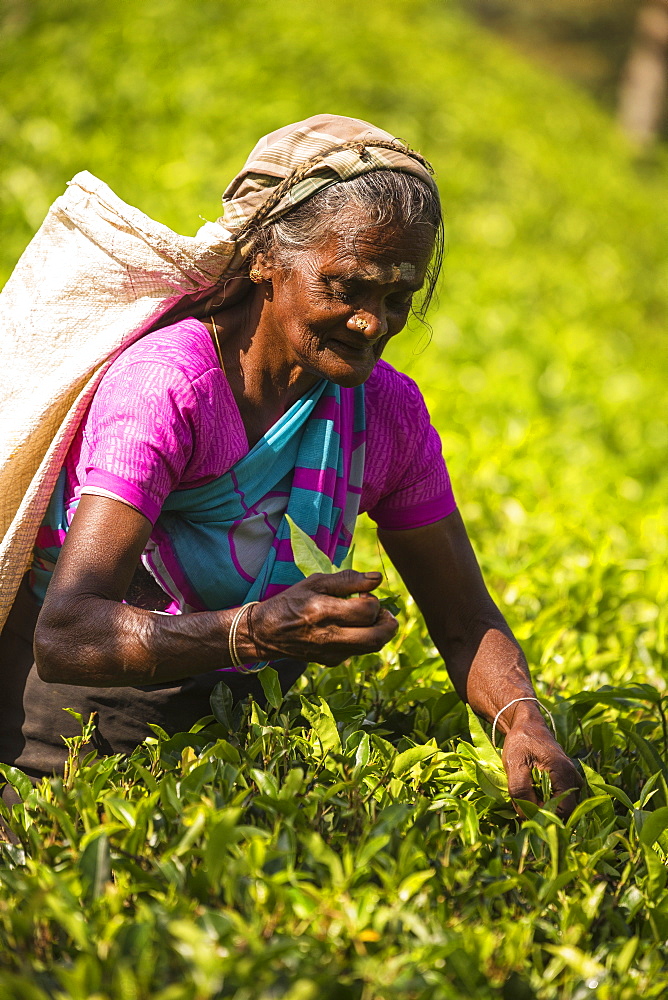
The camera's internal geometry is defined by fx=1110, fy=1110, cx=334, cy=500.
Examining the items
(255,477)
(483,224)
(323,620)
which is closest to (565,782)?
(323,620)

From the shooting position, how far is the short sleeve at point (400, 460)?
87.7 inches

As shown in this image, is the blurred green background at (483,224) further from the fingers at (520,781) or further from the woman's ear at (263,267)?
the fingers at (520,781)

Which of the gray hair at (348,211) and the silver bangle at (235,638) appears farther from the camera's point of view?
the gray hair at (348,211)

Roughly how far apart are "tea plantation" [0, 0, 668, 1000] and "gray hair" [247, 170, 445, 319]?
9.8 inches

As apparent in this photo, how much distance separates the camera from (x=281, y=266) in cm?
200

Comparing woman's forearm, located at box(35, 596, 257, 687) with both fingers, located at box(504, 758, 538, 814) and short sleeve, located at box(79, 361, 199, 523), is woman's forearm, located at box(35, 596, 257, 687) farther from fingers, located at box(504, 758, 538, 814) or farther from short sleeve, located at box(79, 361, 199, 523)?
fingers, located at box(504, 758, 538, 814)

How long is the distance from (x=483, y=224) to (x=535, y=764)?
7618mm

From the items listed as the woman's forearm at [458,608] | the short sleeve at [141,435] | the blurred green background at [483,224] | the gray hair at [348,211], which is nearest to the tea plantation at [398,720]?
the blurred green background at [483,224]

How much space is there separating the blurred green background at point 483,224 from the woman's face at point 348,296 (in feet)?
1.46

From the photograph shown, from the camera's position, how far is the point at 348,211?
75.4 inches

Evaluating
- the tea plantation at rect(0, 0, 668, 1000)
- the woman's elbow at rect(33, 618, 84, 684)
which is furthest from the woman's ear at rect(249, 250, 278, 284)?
the woman's elbow at rect(33, 618, 84, 684)

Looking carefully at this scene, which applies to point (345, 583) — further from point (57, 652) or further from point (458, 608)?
point (458, 608)

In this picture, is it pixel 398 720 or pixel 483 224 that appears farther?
pixel 483 224

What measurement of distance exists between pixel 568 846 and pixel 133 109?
23.1ft
